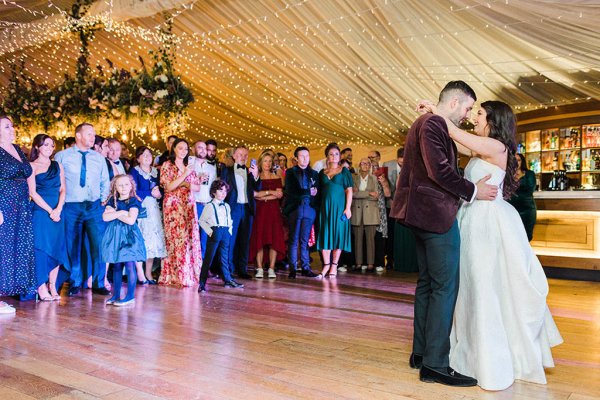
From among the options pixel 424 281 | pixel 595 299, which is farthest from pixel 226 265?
pixel 595 299

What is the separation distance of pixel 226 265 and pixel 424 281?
2.98 m

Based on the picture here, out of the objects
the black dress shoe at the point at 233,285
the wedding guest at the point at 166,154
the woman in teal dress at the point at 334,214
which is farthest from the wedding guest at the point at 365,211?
the wedding guest at the point at 166,154

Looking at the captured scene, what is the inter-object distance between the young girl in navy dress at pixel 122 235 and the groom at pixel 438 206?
8.63 ft

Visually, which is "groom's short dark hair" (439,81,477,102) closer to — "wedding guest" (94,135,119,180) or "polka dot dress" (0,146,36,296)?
"polka dot dress" (0,146,36,296)

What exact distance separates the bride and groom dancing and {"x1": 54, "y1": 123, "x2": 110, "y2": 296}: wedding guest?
331cm

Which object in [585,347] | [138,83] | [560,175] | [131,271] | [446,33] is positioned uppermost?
[446,33]

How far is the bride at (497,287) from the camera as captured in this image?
2.58 meters

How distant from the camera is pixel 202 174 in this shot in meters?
5.95

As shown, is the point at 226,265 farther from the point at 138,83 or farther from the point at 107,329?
the point at 138,83

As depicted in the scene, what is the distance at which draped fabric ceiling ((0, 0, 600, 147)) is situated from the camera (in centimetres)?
556

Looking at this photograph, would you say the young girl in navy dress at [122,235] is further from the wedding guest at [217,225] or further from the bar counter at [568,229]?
the bar counter at [568,229]

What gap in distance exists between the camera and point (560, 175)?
746 centimetres

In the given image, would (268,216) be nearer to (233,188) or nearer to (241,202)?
(241,202)

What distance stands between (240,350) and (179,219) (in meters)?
2.97
